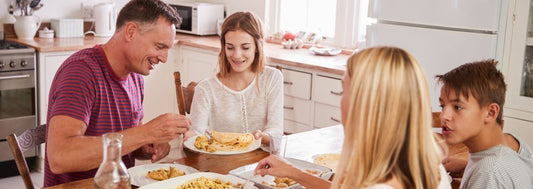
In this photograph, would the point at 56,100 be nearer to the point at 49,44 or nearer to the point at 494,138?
the point at 494,138

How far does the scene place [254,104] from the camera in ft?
8.69

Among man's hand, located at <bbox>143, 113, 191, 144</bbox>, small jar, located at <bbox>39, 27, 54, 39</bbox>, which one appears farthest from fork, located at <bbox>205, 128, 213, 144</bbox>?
small jar, located at <bbox>39, 27, 54, 39</bbox>

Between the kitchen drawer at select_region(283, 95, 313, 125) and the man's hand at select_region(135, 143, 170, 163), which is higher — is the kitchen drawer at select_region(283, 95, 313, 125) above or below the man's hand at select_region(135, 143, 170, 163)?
below

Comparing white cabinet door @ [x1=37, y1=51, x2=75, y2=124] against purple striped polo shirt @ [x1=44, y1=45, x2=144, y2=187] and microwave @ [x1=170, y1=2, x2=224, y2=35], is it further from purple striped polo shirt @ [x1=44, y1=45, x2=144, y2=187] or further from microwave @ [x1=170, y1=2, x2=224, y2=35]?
purple striped polo shirt @ [x1=44, y1=45, x2=144, y2=187]

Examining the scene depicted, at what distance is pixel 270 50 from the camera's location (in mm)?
4266

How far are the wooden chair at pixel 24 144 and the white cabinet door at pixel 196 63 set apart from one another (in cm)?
236

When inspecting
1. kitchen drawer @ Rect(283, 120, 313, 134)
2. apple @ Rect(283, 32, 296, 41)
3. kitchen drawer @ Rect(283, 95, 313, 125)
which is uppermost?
apple @ Rect(283, 32, 296, 41)

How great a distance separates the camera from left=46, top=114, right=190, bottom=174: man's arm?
1.73 m

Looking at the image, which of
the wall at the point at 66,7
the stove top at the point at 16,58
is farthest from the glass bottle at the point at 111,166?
the wall at the point at 66,7

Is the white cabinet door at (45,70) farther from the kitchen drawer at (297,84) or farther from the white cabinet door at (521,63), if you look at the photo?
the white cabinet door at (521,63)

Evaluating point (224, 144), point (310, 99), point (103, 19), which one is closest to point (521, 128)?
point (310, 99)

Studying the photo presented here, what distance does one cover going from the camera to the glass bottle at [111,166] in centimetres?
129

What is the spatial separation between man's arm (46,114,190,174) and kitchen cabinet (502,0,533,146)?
1.80 meters

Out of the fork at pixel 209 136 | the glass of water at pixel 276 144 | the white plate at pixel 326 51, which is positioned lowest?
the fork at pixel 209 136
